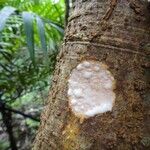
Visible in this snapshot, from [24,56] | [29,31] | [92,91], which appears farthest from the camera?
[24,56]

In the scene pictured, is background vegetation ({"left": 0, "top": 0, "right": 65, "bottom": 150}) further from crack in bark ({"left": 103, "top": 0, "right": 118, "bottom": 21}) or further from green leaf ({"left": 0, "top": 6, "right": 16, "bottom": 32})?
crack in bark ({"left": 103, "top": 0, "right": 118, "bottom": 21})

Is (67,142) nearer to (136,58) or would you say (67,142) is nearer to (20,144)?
(136,58)

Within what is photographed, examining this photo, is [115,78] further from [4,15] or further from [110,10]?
[4,15]

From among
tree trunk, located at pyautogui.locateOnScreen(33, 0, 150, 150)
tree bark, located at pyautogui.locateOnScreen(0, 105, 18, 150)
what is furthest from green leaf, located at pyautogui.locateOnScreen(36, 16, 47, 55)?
tree bark, located at pyautogui.locateOnScreen(0, 105, 18, 150)

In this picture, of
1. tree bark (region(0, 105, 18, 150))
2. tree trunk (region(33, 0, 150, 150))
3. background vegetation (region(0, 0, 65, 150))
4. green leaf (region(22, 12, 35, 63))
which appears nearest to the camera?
tree trunk (region(33, 0, 150, 150))

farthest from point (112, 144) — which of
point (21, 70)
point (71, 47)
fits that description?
point (21, 70)

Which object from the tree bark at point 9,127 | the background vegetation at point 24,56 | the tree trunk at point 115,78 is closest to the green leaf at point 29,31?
the background vegetation at point 24,56

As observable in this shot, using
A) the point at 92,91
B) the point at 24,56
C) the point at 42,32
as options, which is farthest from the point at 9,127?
the point at 92,91
